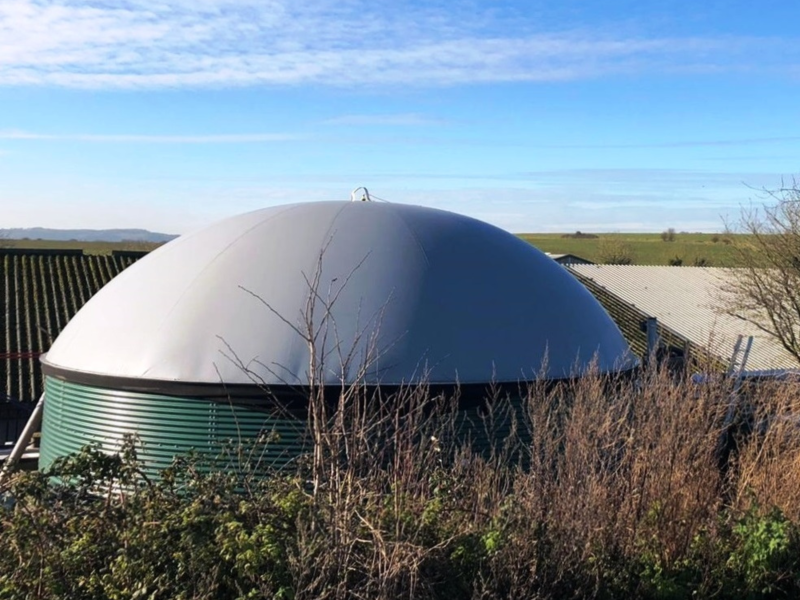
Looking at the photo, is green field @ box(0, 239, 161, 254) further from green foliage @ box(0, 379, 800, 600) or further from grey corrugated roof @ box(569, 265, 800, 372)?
green foliage @ box(0, 379, 800, 600)

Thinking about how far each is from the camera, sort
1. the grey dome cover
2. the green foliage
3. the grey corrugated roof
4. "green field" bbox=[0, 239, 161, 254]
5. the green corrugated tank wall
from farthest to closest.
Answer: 1. "green field" bbox=[0, 239, 161, 254]
2. the grey corrugated roof
3. the grey dome cover
4. the green corrugated tank wall
5. the green foliage

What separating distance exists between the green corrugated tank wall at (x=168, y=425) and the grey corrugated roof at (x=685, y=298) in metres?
20.9

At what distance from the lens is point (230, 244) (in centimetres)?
1048

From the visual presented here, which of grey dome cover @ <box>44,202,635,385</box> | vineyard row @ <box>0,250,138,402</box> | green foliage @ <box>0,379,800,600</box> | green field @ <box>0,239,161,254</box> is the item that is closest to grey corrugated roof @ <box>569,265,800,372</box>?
grey dome cover @ <box>44,202,635,385</box>

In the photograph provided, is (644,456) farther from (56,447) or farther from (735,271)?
(735,271)

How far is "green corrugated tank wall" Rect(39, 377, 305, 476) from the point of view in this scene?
8.33 m

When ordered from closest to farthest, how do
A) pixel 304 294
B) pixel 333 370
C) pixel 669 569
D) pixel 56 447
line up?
pixel 669 569 → pixel 333 370 → pixel 304 294 → pixel 56 447

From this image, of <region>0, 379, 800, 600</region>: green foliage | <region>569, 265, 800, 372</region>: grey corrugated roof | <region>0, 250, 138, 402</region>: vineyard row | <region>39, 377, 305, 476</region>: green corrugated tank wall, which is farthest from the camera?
<region>569, 265, 800, 372</region>: grey corrugated roof

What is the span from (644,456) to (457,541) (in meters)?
2.03

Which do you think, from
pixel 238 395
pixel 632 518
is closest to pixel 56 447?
pixel 238 395

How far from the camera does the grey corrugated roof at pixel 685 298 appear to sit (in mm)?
27734

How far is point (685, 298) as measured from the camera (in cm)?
3534

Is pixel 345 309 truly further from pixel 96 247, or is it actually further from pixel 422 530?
pixel 96 247

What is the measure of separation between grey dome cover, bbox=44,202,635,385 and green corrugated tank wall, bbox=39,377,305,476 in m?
0.29
